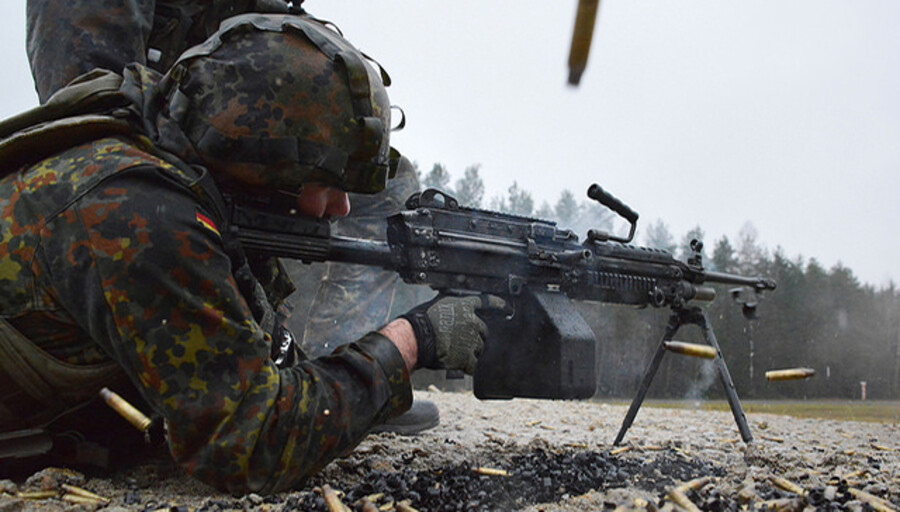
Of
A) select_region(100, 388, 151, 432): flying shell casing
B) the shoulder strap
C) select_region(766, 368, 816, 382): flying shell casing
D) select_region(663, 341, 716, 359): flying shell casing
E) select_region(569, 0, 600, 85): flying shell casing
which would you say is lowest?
select_region(100, 388, 151, 432): flying shell casing

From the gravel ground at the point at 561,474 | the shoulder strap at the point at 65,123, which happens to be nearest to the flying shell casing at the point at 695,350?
the gravel ground at the point at 561,474

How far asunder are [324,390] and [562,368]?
5.91ft

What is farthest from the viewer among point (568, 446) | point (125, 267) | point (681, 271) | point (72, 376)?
point (681, 271)

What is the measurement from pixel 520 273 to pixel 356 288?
2451 millimetres

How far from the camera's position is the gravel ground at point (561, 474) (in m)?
2.34

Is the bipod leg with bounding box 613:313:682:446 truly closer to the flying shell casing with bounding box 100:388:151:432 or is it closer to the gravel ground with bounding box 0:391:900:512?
the gravel ground with bounding box 0:391:900:512

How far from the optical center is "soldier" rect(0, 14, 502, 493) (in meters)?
1.83

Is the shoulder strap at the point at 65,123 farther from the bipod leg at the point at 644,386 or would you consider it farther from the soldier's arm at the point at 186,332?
the bipod leg at the point at 644,386

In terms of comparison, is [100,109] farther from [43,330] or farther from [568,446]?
[568,446]

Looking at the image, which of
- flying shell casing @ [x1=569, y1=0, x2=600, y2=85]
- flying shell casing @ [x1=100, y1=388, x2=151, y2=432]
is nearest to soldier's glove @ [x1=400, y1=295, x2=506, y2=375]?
flying shell casing @ [x1=100, y1=388, x2=151, y2=432]

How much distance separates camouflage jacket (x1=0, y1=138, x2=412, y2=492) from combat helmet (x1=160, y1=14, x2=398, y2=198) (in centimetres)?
23

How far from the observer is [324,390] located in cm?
212

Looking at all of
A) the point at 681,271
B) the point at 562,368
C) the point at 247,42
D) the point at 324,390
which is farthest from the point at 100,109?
the point at 681,271

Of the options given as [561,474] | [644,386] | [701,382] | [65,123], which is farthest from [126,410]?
[701,382]
